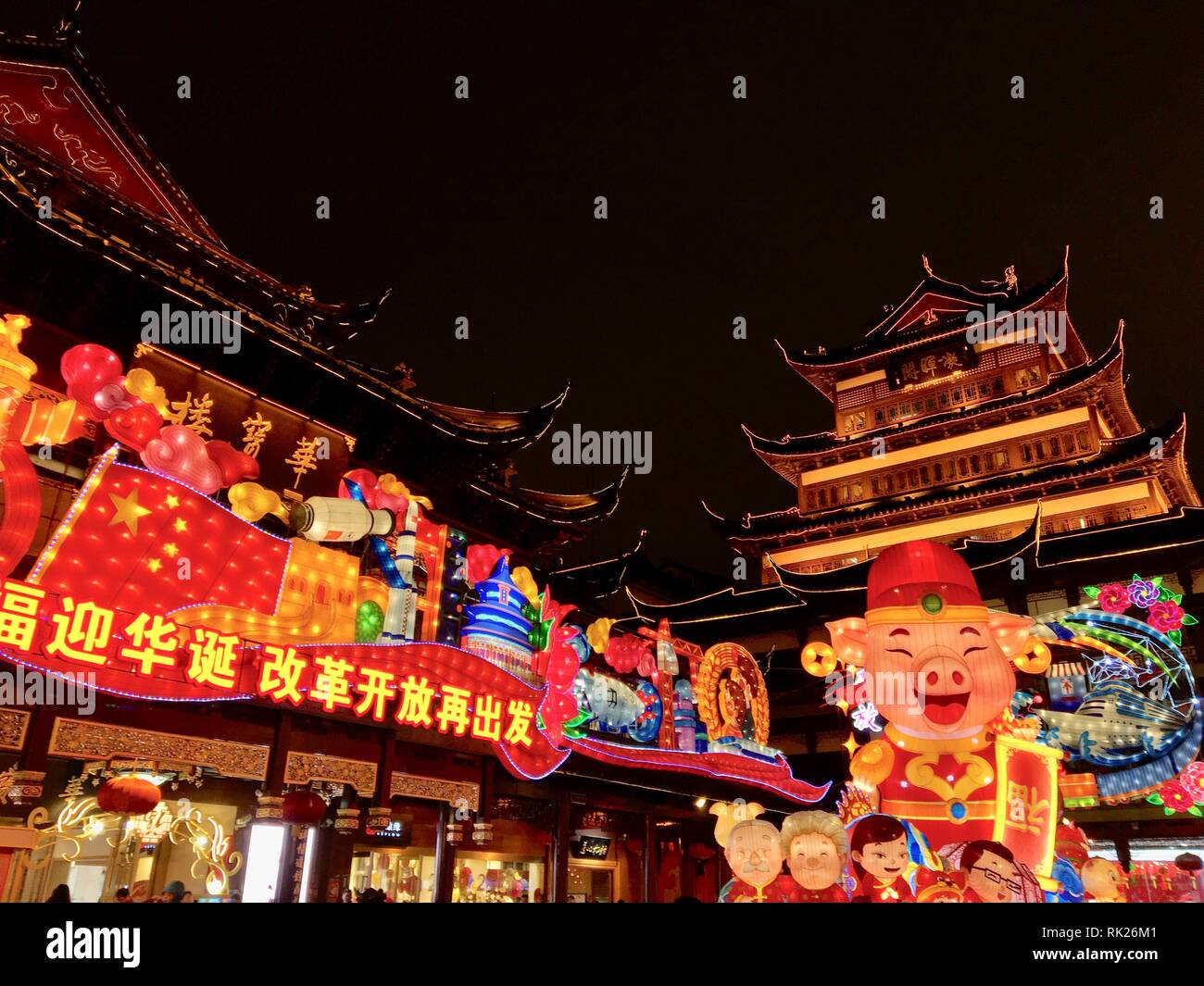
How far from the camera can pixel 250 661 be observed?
8.80 meters

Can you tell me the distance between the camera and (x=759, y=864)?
874 centimetres

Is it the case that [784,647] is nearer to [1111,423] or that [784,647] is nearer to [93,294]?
[1111,423]

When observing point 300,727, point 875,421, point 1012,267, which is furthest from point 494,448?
point 1012,267

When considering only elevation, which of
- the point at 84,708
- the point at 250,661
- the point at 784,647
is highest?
the point at 784,647

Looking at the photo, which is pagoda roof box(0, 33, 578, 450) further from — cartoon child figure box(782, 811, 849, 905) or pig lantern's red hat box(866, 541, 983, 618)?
cartoon child figure box(782, 811, 849, 905)

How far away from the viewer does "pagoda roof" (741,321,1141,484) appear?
29866mm

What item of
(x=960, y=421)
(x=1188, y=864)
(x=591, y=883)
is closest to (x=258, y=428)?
(x=591, y=883)

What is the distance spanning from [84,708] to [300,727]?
8.13 feet

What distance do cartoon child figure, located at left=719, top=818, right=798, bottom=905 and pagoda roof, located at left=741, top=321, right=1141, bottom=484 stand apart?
90.7ft

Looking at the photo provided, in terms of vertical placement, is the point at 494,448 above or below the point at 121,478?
above

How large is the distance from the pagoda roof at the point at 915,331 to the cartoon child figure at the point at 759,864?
1232 inches

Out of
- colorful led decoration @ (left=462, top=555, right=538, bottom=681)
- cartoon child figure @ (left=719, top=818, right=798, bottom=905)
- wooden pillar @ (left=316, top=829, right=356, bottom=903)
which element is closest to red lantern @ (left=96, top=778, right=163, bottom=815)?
wooden pillar @ (left=316, top=829, right=356, bottom=903)
